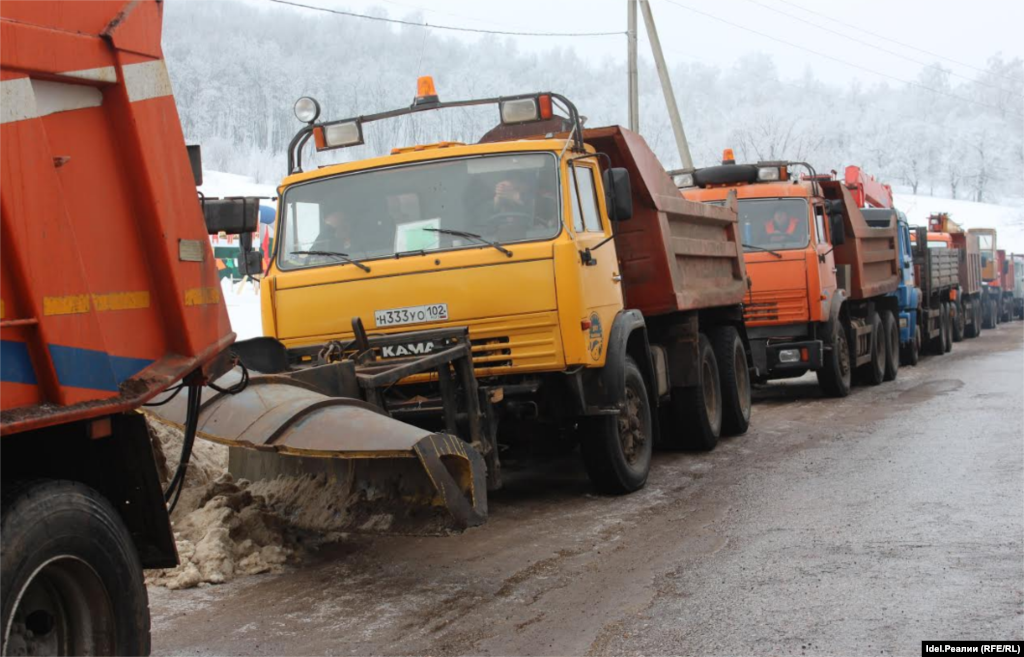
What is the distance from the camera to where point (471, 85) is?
130 meters

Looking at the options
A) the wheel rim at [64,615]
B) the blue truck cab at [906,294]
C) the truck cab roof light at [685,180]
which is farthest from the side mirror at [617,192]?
the blue truck cab at [906,294]

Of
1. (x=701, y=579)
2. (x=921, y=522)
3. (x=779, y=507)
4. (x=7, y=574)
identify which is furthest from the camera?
(x=779, y=507)

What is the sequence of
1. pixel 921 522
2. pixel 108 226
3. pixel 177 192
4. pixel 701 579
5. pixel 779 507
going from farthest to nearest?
pixel 779 507, pixel 921 522, pixel 701 579, pixel 177 192, pixel 108 226

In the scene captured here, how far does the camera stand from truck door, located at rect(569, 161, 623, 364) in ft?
24.1

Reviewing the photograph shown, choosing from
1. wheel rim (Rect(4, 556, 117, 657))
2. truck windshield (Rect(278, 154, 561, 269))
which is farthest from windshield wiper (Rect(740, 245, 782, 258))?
wheel rim (Rect(4, 556, 117, 657))

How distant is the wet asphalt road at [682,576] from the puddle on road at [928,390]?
4.65 metres

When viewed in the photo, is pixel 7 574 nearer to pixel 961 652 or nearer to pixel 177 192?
pixel 177 192

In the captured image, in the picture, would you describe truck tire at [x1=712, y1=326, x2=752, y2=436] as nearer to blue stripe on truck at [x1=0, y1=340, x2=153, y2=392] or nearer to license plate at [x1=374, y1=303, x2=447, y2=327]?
license plate at [x1=374, y1=303, x2=447, y2=327]

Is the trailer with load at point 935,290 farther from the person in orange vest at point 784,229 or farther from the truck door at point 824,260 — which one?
the person in orange vest at point 784,229

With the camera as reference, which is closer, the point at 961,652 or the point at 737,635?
the point at 961,652

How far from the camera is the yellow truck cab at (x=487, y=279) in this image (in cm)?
709

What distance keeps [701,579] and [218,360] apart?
2563 millimetres

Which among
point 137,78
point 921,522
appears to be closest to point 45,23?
point 137,78

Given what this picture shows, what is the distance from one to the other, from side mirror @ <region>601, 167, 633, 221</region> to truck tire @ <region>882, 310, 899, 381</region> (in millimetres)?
10158
